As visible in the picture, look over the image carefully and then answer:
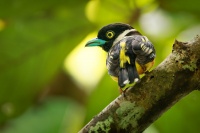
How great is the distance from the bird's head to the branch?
0.76 feet

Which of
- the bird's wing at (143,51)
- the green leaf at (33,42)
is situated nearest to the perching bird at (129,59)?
the bird's wing at (143,51)

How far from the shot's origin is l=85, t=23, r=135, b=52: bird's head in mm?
1428

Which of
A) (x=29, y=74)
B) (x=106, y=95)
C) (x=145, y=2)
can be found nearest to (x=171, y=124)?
(x=106, y=95)

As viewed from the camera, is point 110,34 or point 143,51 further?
point 110,34

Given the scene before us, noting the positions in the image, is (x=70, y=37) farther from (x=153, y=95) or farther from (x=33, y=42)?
(x=153, y=95)

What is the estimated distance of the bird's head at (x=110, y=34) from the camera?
143 cm

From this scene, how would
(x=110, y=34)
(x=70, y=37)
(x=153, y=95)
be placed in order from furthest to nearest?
1. (x=70, y=37)
2. (x=110, y=34)
3. (x=153, y=95)

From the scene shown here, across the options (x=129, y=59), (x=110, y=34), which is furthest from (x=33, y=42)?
(x=129, y=59)

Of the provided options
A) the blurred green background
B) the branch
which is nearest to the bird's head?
the branch

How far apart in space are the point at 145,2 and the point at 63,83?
98 cm

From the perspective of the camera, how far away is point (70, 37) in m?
2.29

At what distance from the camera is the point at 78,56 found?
2979 mm

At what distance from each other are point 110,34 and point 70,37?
873 mm

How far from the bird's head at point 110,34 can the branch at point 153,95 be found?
0.76ft
